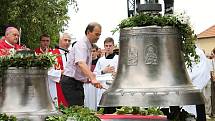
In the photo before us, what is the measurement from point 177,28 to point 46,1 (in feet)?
63.5

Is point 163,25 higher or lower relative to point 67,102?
higher

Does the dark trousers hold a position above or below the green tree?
below

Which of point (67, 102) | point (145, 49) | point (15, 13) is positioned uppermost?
point (15, 13)

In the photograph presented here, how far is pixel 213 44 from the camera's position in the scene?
281ft

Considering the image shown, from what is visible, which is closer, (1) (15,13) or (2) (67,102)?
(2) (67,102)

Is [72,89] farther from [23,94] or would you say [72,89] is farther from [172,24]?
[172,24]

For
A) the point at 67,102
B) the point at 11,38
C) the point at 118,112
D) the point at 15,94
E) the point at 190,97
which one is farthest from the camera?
the point at 67,102

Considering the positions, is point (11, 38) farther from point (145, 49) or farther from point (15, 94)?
point (145, 49)

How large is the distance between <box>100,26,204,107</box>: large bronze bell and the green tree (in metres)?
18.1

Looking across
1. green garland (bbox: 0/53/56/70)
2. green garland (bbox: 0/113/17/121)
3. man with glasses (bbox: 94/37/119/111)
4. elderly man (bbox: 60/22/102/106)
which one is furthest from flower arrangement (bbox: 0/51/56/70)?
man with glasses (bbox: 94/37/119/111)

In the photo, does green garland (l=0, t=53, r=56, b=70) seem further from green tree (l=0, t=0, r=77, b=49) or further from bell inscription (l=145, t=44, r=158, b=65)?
green tree (l=0, t=0, r=77, b=49)

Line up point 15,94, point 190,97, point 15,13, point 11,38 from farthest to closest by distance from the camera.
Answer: point 15,13, point 11,38, point 15,94, point 190,97

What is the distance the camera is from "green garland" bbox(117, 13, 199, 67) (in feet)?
18.4

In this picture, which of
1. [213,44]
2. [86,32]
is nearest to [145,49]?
[86,32]
